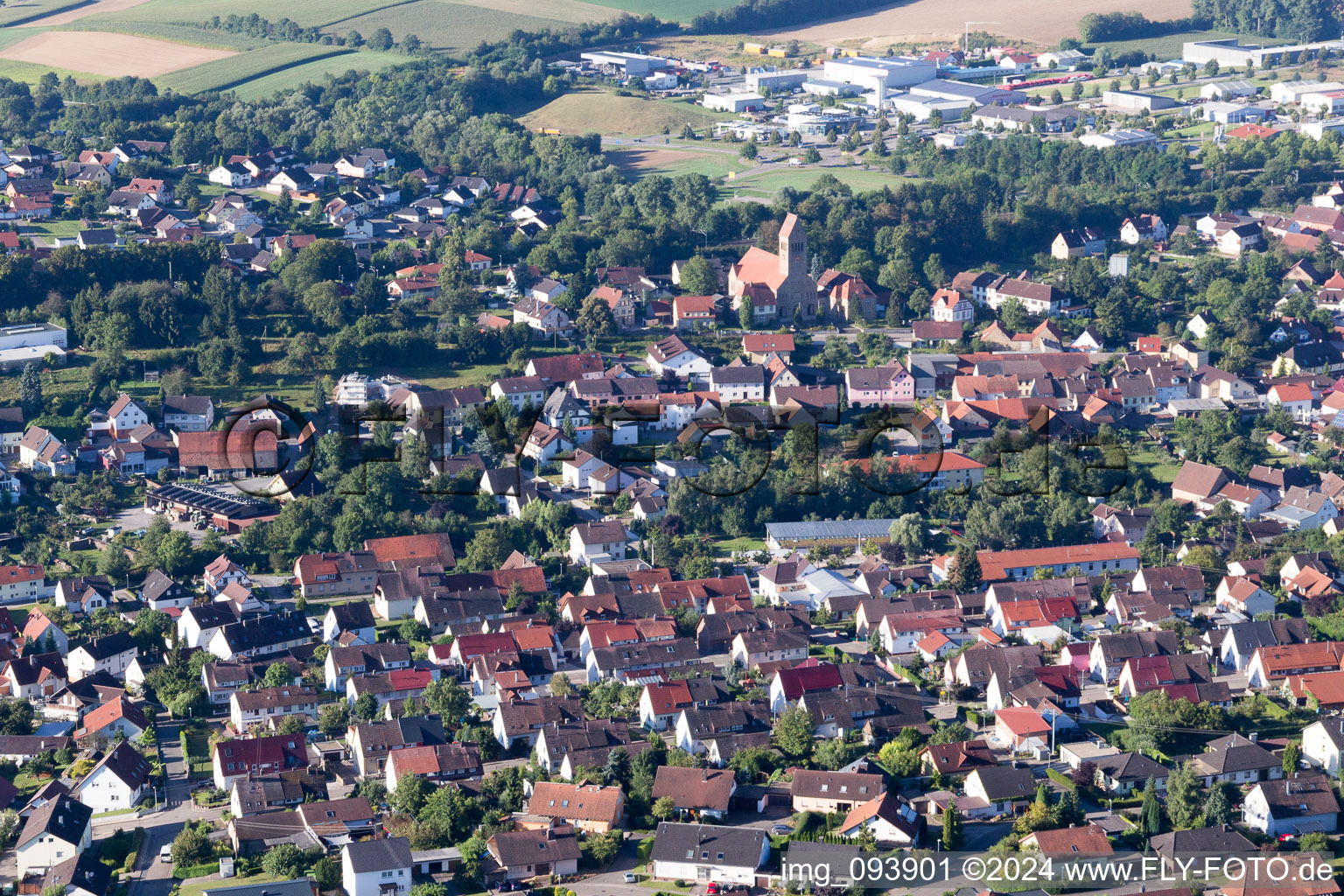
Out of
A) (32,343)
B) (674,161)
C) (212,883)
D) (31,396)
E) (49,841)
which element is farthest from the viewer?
(674,161)

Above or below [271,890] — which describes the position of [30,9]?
above

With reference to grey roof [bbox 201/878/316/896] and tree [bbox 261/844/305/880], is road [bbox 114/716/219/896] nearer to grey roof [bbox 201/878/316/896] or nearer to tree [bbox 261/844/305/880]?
grey roof [bbox 201/878/316/896]

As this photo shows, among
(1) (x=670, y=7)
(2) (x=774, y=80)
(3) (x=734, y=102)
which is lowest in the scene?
(3) (x=734, y=102)

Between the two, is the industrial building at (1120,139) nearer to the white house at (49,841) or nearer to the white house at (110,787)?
the white house at (110,787)

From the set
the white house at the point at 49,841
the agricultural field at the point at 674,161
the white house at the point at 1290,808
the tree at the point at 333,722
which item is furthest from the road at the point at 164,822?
the agricultural field at the point at 674,161

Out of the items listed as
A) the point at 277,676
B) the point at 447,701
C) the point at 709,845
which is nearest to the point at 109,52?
the point at 277,676

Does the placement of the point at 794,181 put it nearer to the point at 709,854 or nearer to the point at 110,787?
the point at 110,787
